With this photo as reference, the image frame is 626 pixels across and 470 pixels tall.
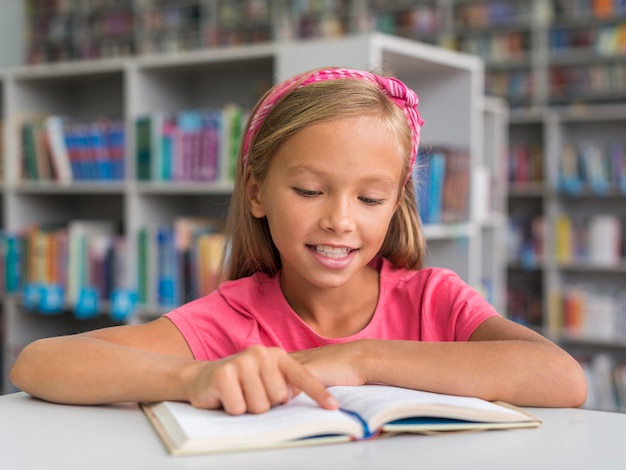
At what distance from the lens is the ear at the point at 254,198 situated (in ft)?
4.10

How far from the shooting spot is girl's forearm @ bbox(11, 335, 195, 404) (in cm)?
89

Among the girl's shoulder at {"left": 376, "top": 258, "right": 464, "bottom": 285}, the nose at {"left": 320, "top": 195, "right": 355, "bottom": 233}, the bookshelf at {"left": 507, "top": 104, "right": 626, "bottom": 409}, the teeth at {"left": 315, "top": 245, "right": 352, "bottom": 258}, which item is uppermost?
the nose at {"left": 320, "top": 195, "right": 355, "bottom": 233}

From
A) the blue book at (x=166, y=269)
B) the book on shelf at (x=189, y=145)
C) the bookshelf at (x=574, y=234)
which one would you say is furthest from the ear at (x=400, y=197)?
the bookshelf at (x=574, y=234)

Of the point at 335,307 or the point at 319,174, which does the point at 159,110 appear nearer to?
the point at 335,307

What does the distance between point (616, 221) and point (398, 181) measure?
12.6 feet

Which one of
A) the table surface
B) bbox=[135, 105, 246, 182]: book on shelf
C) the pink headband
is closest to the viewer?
the table surface

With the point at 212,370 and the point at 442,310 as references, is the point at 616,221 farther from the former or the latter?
the point at 212,370

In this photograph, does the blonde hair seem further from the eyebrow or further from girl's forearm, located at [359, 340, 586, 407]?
girl's forearm, located at [359, 340, 586, 407]

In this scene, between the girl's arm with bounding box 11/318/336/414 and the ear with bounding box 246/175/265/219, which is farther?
the ear with bounding box 246/175/265/219

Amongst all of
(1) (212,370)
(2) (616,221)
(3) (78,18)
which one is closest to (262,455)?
(1) (212,370)

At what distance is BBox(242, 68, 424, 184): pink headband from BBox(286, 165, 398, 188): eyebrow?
0.41 ft

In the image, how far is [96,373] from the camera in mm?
923

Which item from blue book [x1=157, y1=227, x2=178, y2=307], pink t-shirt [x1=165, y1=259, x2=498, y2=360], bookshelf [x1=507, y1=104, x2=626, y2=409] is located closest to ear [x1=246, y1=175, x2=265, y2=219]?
pink t-shirt [x1=165, y1=259, x2=498, y2=360]

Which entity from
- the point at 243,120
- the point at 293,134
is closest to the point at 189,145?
the point at 243,120
